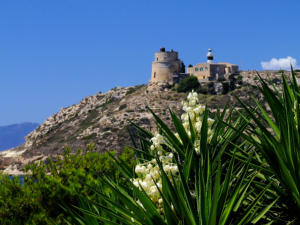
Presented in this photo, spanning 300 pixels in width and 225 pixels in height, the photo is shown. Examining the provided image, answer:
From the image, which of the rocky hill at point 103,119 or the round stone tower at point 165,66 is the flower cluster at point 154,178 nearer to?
the rocky hill at point 103,119

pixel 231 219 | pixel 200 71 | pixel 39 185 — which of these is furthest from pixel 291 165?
pixel 200 71

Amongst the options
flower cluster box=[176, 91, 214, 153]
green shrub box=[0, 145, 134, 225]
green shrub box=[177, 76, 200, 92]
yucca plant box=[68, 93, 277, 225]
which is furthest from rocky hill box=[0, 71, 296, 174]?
yucca plant box=[68, 93, 277, 225]

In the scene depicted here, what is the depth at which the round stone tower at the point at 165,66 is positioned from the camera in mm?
77000

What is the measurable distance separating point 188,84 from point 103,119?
57.2 feet

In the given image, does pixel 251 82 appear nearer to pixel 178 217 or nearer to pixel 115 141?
pixel 115 141

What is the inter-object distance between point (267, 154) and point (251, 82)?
70.3 meters

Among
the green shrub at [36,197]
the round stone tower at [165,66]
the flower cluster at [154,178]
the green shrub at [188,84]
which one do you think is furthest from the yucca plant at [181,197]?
the round stone tower at [165,66]

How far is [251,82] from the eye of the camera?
71.8 metres

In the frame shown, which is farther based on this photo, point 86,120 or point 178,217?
point 86,120

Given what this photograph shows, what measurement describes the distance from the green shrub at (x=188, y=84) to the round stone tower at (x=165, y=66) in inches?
168

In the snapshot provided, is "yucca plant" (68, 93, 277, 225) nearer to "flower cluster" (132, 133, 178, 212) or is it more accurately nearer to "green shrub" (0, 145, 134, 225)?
"flower cluster" (132, 133, 178, 212)

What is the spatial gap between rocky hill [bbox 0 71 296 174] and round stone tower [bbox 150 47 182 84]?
2291 millimetres

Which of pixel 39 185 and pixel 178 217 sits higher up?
pixel 178 217

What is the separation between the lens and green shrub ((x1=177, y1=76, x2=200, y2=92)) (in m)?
71.6
